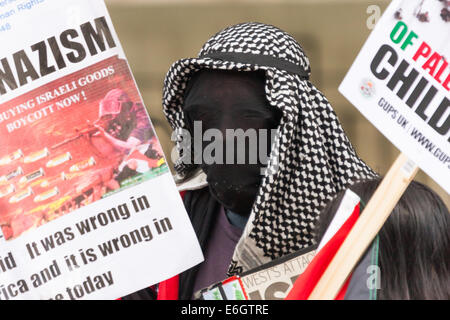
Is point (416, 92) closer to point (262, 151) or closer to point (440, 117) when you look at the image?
point (440, 117)

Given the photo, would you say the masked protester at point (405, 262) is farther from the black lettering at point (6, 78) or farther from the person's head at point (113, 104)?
the black lettering at point (6, 78)

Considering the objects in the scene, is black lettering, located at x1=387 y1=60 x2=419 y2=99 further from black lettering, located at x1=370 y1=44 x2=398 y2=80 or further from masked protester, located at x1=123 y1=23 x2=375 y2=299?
masked protester, located at x1=123 y1=23 x2=375 y2=299

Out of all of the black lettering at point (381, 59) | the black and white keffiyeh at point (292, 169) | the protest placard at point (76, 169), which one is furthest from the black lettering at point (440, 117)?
the protest placard at point (76, 169)

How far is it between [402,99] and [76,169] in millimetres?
838

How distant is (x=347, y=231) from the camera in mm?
1702

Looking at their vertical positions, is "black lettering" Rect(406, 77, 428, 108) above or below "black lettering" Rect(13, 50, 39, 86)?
below

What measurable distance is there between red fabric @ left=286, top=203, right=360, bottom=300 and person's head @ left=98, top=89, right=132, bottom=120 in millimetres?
636

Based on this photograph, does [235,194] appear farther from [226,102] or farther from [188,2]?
[188,2]

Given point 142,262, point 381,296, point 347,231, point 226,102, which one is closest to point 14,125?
point 142,262

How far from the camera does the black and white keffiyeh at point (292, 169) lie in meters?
2.13

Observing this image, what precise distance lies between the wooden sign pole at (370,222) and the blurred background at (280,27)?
291 centimetres


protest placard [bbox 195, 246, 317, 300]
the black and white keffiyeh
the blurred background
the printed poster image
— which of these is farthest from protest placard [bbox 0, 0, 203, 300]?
the blurred background

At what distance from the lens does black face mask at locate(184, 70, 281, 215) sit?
2189 mm

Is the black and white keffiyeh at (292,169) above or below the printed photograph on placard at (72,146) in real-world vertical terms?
below
